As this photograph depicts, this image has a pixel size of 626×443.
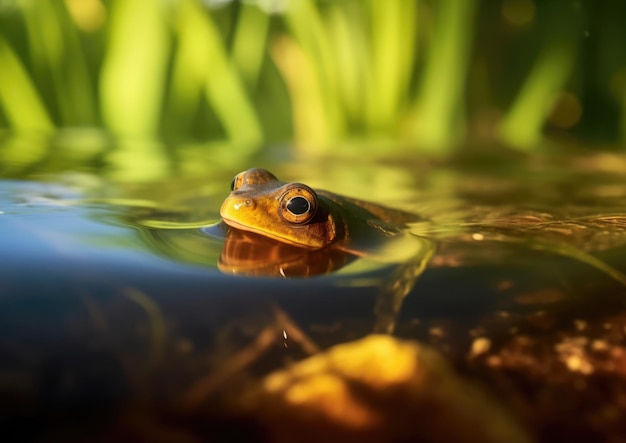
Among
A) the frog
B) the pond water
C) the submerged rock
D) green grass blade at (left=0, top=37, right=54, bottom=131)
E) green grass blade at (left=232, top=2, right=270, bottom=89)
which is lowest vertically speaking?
the submerged rock

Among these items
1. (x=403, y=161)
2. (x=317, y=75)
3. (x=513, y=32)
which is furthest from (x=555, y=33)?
(x=403, y=161)

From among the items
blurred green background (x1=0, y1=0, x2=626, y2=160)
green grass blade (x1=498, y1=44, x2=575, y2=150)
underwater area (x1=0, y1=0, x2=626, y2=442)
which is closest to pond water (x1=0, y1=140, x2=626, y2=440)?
underwater area (x1=0, y1=0, x2=626, y2=442)

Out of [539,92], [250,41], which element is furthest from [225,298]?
[539,92]

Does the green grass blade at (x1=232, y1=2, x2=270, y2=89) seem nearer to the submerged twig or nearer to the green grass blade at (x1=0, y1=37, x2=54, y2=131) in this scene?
the green grass blade at (x1=0, y1=37, x2=54, y2=131)

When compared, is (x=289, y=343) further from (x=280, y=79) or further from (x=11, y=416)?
(x=280, y=79)

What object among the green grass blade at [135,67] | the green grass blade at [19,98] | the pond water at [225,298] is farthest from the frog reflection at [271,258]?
the green grass blade at [19,98]

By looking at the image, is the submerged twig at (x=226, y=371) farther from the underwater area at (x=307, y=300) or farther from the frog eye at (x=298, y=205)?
the frog eye at (x=298, y=205)

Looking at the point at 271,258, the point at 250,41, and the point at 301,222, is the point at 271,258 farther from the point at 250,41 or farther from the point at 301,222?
the point at 250,41
